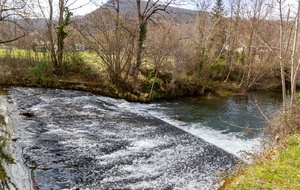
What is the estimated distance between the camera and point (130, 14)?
18891 mm

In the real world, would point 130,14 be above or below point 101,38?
above

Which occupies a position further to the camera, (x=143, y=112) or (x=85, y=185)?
(x=143, y=112)

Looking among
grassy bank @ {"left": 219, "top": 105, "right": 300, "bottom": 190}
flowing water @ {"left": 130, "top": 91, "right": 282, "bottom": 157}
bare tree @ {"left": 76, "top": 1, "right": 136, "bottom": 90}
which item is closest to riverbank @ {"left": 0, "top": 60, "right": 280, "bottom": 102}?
bare tree @ {"left": 76, "top": 1, "right": 136, "bottom": 90}

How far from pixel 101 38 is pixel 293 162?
601 inches

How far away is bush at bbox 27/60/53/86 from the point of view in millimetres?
19422

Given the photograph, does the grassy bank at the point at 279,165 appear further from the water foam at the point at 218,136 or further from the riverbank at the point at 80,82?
the riverbank at the point at 80,82

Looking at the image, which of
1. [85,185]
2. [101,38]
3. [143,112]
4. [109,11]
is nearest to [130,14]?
[109,11]

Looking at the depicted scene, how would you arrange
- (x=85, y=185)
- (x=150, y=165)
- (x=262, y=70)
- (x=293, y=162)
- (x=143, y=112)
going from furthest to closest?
1. (x=262, y=70)
2. (x=143, y=112)
3. (x=150, y=165)
4. (x=85, y=185)
5. (x=293, y=162)

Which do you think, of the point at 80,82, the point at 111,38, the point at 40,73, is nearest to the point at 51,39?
the point at 40,73

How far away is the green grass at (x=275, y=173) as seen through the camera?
5255mm

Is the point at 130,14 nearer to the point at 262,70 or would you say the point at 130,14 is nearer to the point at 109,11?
the point at 109,11

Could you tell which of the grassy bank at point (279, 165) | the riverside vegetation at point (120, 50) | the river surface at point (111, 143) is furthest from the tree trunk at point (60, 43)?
the grassy bank at point (279, 165)

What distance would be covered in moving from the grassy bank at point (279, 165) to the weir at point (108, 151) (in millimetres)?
1340

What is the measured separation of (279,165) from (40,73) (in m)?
18.5
